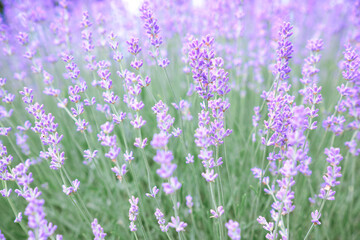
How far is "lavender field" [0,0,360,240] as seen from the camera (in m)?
1.46

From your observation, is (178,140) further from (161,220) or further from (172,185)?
(172,185)

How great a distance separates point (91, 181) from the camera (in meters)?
2.58

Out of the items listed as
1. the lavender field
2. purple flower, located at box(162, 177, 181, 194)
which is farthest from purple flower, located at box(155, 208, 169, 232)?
purple flower, located at box(162, 177, 181, 194)

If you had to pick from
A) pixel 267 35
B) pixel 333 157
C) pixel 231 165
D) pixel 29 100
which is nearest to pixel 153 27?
pixel 29 100

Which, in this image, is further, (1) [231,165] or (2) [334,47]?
(2) [334,47]

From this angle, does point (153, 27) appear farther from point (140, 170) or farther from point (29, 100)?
point (140, 170)

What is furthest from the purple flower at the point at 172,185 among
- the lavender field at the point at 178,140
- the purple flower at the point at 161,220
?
the purple flower at the point at 161,220

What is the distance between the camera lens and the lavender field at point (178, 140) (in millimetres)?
1464

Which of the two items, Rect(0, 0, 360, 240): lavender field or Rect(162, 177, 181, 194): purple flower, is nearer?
Rect(162, 177, 181, 194): purple flower

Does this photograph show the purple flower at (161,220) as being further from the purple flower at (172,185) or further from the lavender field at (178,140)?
the purple flower at (172,185)

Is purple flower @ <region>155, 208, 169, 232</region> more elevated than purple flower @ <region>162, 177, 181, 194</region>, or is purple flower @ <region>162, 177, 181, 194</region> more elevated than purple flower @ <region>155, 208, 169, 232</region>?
purple flower @ <region>162, 177, 181, 194</region>

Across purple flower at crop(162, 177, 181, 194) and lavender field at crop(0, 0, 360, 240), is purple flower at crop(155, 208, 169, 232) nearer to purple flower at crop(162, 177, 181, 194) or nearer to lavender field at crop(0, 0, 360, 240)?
lavender field at crop(0, 0, 360, 240)

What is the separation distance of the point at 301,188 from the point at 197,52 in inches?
57.9

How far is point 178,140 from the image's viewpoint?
247 cm
